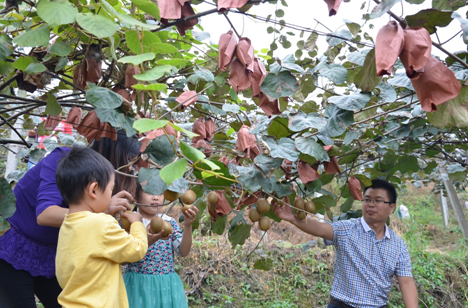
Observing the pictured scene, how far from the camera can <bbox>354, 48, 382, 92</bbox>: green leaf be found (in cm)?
87

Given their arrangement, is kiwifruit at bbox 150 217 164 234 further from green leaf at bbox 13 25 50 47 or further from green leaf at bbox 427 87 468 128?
green leaf at bbox 427 87 468 128

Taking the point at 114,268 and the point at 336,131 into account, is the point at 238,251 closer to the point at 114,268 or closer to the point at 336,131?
the point at 114,268

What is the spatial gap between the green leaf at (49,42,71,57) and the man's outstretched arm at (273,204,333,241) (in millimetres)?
874

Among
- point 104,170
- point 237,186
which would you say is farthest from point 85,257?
point 237,186

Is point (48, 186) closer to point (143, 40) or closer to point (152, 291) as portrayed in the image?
point (143, 40)

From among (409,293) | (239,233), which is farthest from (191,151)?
(409,293)

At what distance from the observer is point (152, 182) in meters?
0.88

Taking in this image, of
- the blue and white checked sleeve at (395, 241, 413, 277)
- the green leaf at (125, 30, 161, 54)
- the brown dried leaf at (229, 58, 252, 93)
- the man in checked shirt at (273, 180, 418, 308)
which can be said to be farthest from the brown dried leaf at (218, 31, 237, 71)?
the blue and white checked sleeve at (395, 241, 413, 277)

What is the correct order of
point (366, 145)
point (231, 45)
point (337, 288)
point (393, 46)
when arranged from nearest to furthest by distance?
point (393, 46)
point (231, 45)
point (366, 145)
point (337, 288)

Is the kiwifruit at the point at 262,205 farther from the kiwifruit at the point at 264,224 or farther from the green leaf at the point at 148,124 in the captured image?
the green leaf at the point at 148,124

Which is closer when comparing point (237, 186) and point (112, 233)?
point (112, 233)

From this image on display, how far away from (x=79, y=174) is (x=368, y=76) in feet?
2.85

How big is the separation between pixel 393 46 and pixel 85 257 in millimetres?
989

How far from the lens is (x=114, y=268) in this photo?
46.7 inches
